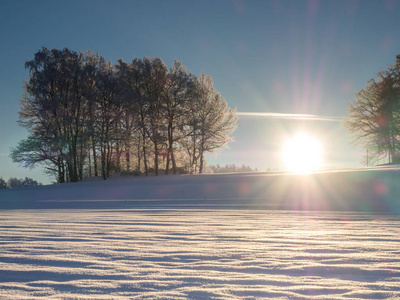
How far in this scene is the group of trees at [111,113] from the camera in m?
28.3

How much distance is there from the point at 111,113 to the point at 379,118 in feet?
88.8

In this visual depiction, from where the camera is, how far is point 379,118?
105ft

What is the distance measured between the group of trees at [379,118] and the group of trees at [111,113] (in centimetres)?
1451

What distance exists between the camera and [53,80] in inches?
1110

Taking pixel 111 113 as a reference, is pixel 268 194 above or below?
below

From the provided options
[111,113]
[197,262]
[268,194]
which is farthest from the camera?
[111,113]

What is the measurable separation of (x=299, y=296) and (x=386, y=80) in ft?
119

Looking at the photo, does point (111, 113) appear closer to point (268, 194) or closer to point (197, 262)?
point (268, 194)

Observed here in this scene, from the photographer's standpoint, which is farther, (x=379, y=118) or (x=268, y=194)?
(x=379, y=118)

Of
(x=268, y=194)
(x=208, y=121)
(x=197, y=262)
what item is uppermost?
(x=208, y=121)

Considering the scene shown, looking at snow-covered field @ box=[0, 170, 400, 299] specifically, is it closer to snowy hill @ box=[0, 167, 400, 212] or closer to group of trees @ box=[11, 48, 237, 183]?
snowy hill @ box=[0, 167, 400, 212]

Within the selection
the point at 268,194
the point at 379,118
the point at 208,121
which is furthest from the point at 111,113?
the point at 379,118

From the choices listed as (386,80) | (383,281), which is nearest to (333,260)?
(383,281)

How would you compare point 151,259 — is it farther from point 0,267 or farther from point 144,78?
point 144,78
